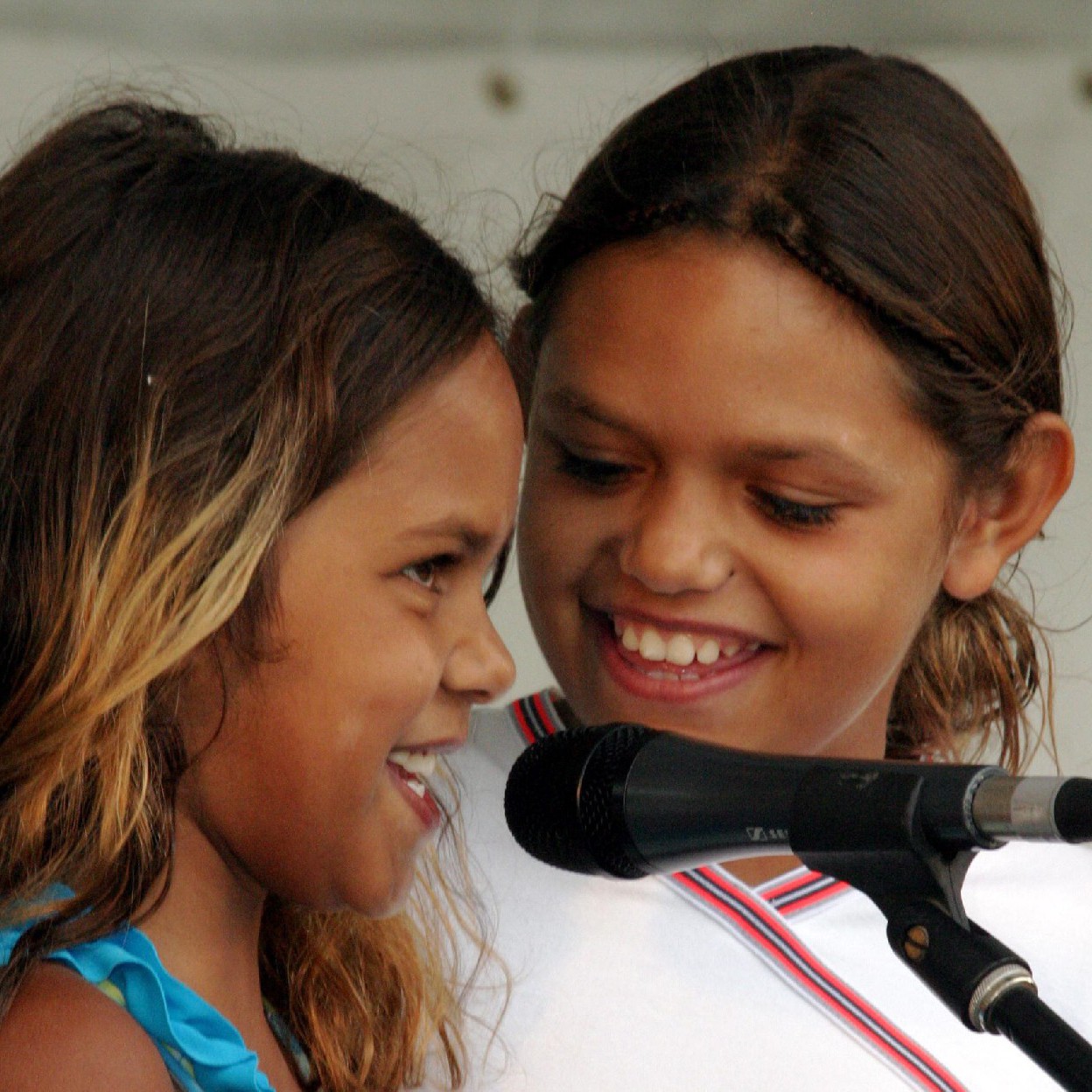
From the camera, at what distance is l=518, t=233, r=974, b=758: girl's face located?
1.17 m

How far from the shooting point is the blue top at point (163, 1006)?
0.87 metres

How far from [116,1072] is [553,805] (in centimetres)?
23

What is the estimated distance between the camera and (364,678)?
0.94 metres

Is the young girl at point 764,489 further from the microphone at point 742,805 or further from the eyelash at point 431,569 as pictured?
the microphone at point 742,805

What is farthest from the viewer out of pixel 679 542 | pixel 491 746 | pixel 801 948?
pixel 491 746


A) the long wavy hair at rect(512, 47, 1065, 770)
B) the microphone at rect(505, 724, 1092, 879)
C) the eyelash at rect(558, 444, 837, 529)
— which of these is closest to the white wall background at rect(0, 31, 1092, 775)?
the long wavy hair at rect(512, 47, 1065, 770)

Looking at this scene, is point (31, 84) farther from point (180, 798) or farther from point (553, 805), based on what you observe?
point (553, 805)

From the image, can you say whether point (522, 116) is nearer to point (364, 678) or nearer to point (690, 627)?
point (690, 627)

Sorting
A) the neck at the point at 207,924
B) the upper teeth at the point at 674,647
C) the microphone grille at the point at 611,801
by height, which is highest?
the microphone grille at the point at 611,801

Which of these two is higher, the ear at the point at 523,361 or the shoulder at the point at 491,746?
the ear at the point at 523,361

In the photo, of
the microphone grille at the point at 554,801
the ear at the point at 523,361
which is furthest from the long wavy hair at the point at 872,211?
the microphone grille at the point at 554,801

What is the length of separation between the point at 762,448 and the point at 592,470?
13cm

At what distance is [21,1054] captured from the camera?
2.60ft

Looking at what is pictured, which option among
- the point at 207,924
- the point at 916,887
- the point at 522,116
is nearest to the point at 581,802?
the point at 916,887
